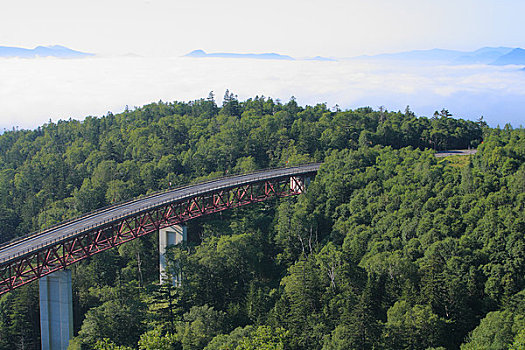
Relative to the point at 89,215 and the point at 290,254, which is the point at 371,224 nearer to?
the point at 290,254

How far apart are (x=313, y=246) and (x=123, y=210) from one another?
26.5 m

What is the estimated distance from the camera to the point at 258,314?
56.8 metres

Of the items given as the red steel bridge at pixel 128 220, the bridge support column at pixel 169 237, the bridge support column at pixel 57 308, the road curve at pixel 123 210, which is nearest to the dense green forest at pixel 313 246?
the bridge support column at pixel 57 308

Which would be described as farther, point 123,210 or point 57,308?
point 123,210

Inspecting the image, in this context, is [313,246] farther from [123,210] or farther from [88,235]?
[88,235]

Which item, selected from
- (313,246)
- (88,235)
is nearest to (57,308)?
(88,235)

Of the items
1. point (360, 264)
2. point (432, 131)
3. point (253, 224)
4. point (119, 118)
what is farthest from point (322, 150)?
point (119, 118)

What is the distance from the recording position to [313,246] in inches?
2968

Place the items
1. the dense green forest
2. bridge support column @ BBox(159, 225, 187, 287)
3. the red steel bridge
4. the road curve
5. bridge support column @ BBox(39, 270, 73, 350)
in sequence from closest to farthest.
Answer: the dense green forest → the red steel bridge → the road curve → bridge support column @ BBox(39, 270, 73, 350) → bridge support column @ BBox(159, 225, 187, 287)

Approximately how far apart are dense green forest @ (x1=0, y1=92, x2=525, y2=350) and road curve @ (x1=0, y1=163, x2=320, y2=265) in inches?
220

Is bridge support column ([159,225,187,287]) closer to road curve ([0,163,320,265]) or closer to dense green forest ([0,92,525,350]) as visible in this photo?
dense green forest ([0,92,525,350])

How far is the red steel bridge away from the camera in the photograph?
58094 mm

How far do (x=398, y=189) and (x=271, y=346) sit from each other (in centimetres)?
4000

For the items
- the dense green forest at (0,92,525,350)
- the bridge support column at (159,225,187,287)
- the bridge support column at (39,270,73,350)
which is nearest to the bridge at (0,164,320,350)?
the bridge support column at (39,270,73,350)
